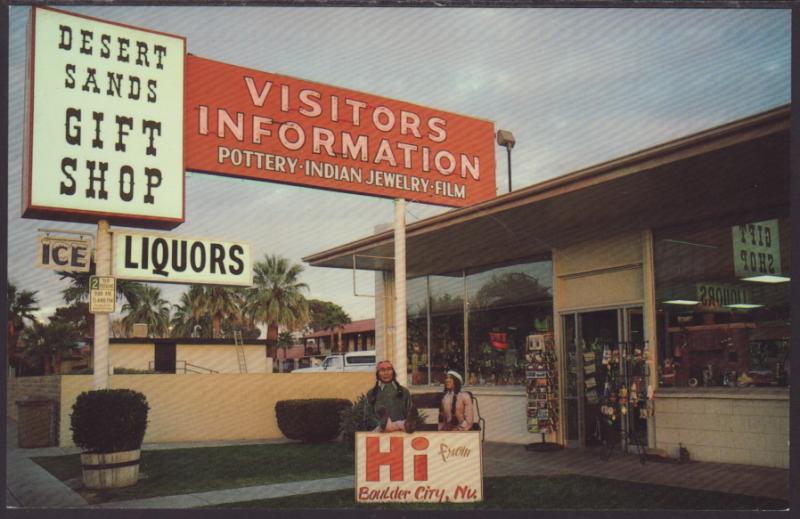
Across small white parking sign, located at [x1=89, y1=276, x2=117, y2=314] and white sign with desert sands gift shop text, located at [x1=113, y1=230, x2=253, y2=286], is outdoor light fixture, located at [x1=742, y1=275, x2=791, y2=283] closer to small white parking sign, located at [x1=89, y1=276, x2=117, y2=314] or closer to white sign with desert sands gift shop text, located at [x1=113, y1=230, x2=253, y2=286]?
white sign with desert sands gift shop text, located at [x1=113, y1=230, x2=253, y2=286]

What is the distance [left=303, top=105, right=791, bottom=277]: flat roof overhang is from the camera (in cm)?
880

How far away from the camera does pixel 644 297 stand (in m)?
12.1

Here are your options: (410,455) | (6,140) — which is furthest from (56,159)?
(410,455)

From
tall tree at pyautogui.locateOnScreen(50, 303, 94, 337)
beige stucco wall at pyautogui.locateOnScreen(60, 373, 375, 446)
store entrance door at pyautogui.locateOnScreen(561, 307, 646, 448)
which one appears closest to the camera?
store entrance door at pyautogui.locateOnScreen(561, 307, 646, 448)

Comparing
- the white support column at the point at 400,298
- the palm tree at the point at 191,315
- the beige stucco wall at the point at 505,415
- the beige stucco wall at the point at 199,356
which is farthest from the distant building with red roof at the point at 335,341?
the white support column at the point at 400,298

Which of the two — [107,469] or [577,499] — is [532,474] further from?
[107,469]

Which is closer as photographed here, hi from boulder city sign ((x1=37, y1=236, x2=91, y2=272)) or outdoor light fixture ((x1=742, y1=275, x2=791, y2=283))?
hi from boulder city sign ((x1=37, y1=236, x2=91, y2=272))

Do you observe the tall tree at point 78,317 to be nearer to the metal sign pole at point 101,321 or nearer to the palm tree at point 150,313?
the palm tree at point 150,313

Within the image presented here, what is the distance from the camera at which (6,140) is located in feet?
27.6

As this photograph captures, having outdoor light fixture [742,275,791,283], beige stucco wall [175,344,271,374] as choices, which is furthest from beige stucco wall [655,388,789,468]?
beige stucco wall [175,344,271,374]

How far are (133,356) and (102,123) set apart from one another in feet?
54.1

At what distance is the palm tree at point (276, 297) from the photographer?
1563 inches

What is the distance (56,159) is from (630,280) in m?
8.57

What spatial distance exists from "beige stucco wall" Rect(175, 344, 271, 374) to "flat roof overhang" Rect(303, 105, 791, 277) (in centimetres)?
1027
